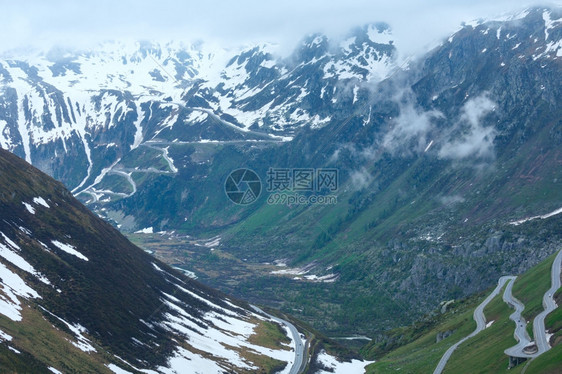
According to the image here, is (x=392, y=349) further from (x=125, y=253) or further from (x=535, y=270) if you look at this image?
(x=125, y=253)

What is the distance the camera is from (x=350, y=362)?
18175 centimetres

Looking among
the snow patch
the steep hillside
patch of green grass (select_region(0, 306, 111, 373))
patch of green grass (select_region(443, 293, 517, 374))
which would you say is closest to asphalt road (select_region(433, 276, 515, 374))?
the steep hillside

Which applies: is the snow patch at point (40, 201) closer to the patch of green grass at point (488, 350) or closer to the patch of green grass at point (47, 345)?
the patch of green grass at point (47, 345)

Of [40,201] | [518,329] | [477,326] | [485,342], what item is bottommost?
[40,201]

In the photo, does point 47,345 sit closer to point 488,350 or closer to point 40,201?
point 488,350

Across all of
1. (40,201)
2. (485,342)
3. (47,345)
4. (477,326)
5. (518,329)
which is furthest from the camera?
Result: (40,201)

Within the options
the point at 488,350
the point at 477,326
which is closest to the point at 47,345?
the point at 488,350

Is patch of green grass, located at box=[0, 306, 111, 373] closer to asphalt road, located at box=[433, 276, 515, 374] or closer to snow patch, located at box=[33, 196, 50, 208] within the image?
asphalt road, located at box=[433, 276, 515, 374]

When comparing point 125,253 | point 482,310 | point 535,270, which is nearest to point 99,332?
point 125,253

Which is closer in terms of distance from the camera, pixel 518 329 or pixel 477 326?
pixel 518 329

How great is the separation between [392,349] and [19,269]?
113 m

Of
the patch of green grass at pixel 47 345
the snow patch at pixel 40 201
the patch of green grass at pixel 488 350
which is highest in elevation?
the patch of green grass at pixel 488 350

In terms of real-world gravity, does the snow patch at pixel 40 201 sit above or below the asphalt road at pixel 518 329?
below

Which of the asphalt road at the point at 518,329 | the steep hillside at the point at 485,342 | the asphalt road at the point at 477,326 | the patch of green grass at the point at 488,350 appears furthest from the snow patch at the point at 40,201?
the asphalt road at the point at 518,329
